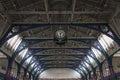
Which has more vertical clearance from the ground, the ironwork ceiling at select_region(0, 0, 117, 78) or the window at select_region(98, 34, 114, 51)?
the ironwork ceiling at select_region(0, 0, 117, 78)

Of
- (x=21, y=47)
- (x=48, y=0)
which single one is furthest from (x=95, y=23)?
(x=21, y=47)

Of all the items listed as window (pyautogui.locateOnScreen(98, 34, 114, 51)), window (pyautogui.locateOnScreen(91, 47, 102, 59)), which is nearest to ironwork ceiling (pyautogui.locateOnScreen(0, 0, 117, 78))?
window (pyautogui.locateOnScreen(98, 34, 114, 51))

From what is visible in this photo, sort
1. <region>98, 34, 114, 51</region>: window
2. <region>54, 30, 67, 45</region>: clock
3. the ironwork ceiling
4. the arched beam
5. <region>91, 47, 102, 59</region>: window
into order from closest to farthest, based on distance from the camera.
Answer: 1. <region>54, 30, 67, 45</region>: clock
2. the ironwork ceiling
3. the arched beam
4. <region>98, 34, 114, 51</region>: window
5. <region>91, 47, 102, 59</region>: window

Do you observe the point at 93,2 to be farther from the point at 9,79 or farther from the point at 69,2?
the point at 9,79

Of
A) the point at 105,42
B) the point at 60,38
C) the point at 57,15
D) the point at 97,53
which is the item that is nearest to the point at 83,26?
the point at 57,15

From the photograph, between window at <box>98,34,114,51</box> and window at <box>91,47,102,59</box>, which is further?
window at <box>91,47,102,59</box>

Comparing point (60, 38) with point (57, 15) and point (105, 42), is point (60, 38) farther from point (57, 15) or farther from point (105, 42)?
point (105, 42)

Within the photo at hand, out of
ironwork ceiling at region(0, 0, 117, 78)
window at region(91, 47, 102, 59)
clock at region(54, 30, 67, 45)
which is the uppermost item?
ironwork ceiling at region(0, 0, 117, 78)

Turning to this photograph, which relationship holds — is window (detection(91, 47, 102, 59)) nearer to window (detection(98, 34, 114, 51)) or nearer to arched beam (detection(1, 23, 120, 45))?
window (detection(98, 34, 114, 51))

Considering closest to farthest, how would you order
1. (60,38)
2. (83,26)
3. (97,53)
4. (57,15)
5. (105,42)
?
(60,38), (57,15), (83,26), (105,42), (97,53)

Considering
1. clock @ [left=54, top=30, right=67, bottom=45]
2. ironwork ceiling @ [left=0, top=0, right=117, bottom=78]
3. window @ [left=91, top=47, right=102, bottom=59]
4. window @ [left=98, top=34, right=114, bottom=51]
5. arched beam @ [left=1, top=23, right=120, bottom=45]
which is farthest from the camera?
window @ [left=91, top=47, right=102, bottom=59]

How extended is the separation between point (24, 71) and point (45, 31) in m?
17.6

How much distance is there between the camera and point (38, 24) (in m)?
18.4

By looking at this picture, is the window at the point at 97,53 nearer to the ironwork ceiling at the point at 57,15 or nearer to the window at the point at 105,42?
the window at the point at 105,42
